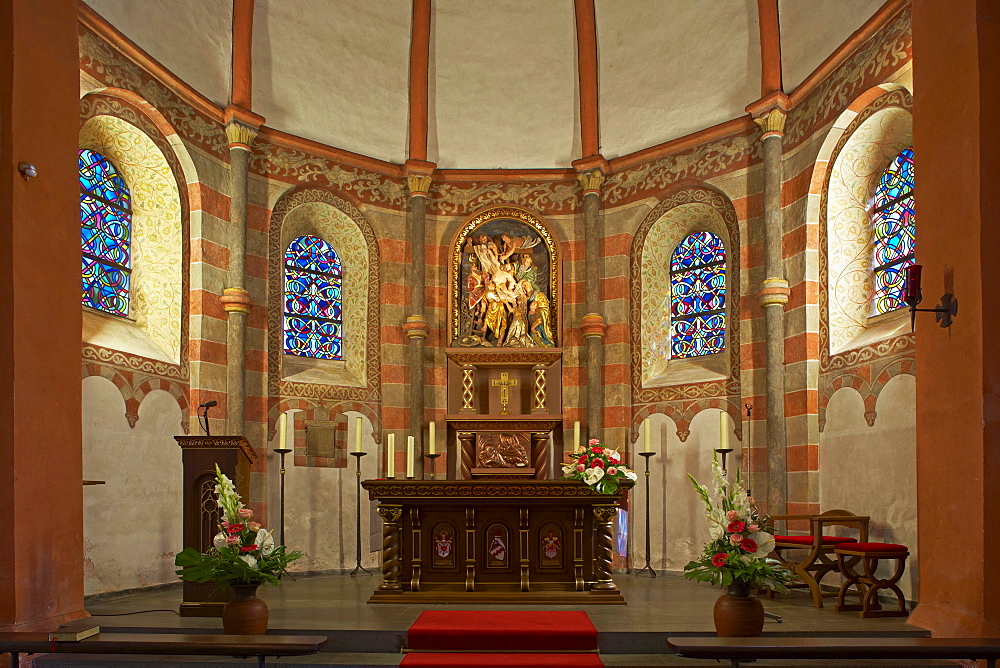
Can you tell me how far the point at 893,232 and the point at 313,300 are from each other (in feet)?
28.4

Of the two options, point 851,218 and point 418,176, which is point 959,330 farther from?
point 418,176

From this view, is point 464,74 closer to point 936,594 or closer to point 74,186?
point 74,186

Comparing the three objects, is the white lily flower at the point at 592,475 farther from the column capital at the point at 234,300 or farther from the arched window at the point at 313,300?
the arched window at the point at 313,300

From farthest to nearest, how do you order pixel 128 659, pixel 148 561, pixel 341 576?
pixel 341 576 < pixel 148 561 < pixel 128 659

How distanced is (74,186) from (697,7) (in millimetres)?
9648

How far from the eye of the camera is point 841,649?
5348 mm

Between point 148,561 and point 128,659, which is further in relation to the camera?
point 148,561

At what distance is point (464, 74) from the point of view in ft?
48.2

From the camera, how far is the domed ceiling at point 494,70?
13.1 meters

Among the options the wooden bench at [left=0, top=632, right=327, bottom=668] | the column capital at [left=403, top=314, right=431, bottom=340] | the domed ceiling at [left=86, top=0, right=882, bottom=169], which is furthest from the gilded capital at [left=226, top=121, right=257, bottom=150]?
the wooden bench at [left=0, top=632, right=327, bottom=668]

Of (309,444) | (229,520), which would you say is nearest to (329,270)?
(309,444)

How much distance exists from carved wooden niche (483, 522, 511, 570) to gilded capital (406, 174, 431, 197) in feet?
21.9

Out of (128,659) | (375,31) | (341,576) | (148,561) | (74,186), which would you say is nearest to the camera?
(128,659)

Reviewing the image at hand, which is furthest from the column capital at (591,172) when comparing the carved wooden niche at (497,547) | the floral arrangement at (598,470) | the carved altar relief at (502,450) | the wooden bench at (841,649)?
the wooden bench at (841,649)
